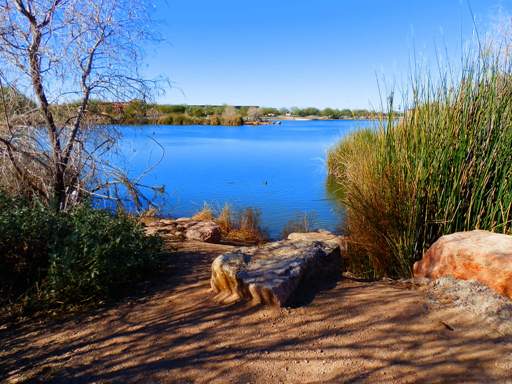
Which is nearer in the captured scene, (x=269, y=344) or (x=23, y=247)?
(x=269, y=344)

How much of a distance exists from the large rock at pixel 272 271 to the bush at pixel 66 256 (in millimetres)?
894

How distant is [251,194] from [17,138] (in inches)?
333

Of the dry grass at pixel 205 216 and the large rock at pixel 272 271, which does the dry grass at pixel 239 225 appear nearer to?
the dry grass at pixel 205 216

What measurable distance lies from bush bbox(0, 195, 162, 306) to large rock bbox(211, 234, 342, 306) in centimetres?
89

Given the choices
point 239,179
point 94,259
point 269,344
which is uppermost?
point 94,259

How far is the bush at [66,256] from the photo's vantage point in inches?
143

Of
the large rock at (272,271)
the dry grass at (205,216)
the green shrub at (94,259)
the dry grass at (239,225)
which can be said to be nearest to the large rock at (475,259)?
the large rock at (272,271)

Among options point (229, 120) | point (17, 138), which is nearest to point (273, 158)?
point (17, 138)

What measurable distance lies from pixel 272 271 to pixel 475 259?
165cm

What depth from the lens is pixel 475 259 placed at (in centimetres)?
345

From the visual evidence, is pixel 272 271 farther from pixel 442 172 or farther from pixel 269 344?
pixel 442 172

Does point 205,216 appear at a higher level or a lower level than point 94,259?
lower

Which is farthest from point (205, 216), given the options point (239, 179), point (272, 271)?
point (239, 179)

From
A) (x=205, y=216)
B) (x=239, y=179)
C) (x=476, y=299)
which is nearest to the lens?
(x=476, y=299)
